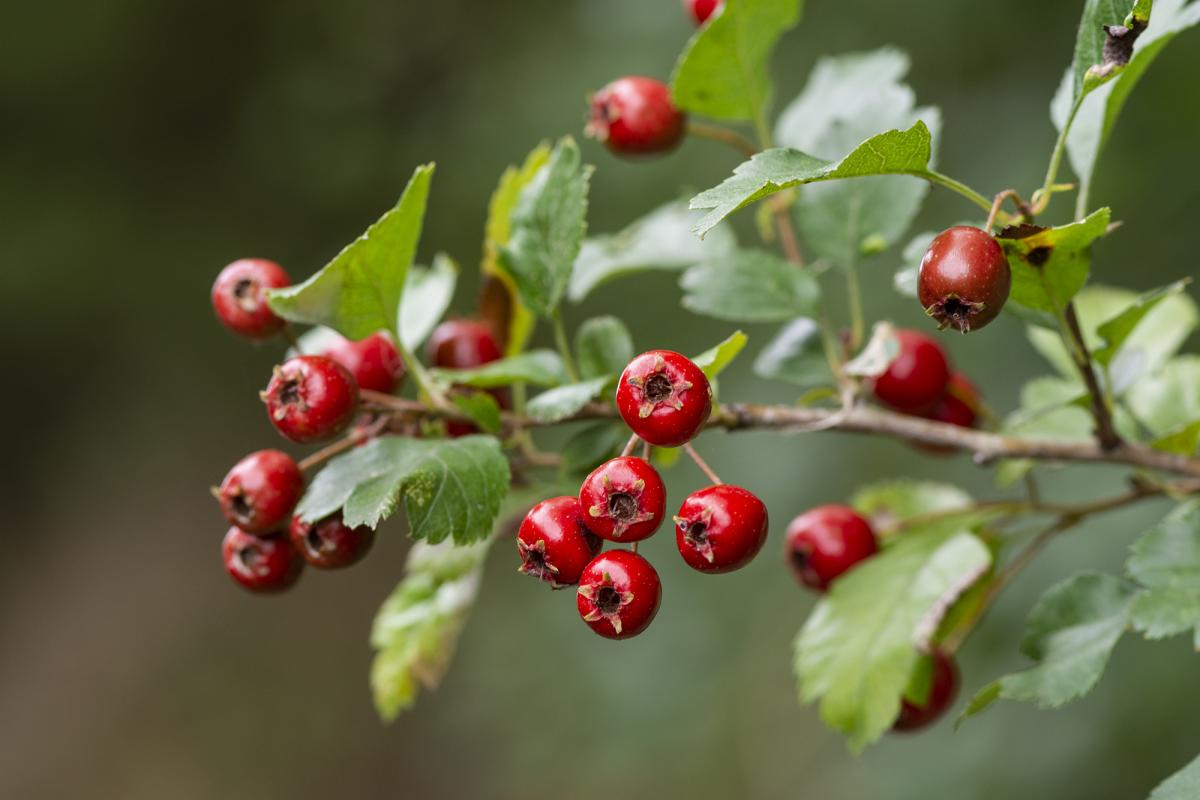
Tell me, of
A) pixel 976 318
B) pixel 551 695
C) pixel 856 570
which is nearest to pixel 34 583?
pixel 551 695

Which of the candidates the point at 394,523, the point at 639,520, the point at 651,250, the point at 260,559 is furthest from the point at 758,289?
the point at 394,523

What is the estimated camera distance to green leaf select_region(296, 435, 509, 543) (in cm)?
106

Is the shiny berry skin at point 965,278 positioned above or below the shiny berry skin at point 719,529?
above

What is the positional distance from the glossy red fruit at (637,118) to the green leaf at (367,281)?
390mm

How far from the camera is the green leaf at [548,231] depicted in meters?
1.23

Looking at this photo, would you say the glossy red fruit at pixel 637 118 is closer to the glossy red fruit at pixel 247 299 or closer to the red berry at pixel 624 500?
the glossy red fruit at pixel 247 299

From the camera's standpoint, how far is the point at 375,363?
1.29 metres

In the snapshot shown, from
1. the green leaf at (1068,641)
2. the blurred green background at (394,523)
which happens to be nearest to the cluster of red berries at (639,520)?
the green leaf at (1068,641)

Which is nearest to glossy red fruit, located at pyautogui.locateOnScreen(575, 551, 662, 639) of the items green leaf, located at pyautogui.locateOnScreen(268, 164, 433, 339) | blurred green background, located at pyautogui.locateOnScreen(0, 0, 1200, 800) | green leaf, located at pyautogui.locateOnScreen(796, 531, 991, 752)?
green leaf, located at pyautogui.locateOnScreen(268, 164, 433, 339)

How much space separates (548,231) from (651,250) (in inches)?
9.3

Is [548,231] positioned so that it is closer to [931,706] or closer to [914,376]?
[914,376]

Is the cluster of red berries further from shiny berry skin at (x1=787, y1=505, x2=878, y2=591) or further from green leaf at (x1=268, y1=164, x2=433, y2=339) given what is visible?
shiny berry skin at (x1=787, y1=505, x2=878, y2=591)

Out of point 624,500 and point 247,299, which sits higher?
point 247,299

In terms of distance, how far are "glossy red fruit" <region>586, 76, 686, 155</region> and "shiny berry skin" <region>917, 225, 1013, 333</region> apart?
0.64 meters
